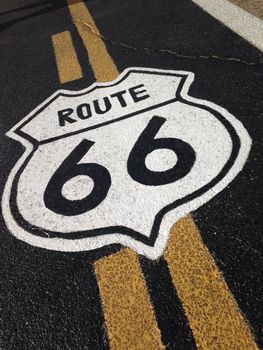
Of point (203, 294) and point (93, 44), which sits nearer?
point (203, 294)

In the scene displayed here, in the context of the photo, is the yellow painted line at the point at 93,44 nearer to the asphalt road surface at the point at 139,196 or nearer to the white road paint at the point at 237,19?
the asphalt road surface at the point at 139,196

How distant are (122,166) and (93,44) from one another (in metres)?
2.14

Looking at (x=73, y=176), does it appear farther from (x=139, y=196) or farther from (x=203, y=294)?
(x=203, y=294)

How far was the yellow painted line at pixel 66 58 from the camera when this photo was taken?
3.55m

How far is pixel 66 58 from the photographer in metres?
3.92

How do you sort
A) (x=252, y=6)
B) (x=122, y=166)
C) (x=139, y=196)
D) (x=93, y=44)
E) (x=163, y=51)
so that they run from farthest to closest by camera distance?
(x=93, y=44) < (x=252, y=6) < (x=163, y=51) < (x=122, y=166) < (x=139, y=196)

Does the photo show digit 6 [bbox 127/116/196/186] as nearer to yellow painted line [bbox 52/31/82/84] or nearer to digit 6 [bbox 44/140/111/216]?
digit 6 [bbox 44/140/111/216]

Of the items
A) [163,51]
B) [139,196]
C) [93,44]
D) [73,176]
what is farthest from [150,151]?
[93,44]

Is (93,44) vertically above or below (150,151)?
below

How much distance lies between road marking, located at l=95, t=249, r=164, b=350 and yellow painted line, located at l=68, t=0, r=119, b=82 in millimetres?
1836

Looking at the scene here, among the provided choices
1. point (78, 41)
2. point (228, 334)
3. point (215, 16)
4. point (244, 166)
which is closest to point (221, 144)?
point (244, 166)

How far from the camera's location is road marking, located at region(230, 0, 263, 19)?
3.69m

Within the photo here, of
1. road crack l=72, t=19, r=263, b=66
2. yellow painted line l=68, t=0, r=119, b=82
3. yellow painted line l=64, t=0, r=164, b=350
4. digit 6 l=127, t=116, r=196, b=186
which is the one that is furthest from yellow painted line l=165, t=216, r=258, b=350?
yellow painted line l=68, t=0, r=119, b=82

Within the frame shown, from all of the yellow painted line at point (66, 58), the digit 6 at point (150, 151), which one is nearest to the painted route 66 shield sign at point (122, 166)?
the digit 6 at point (150, 151)
